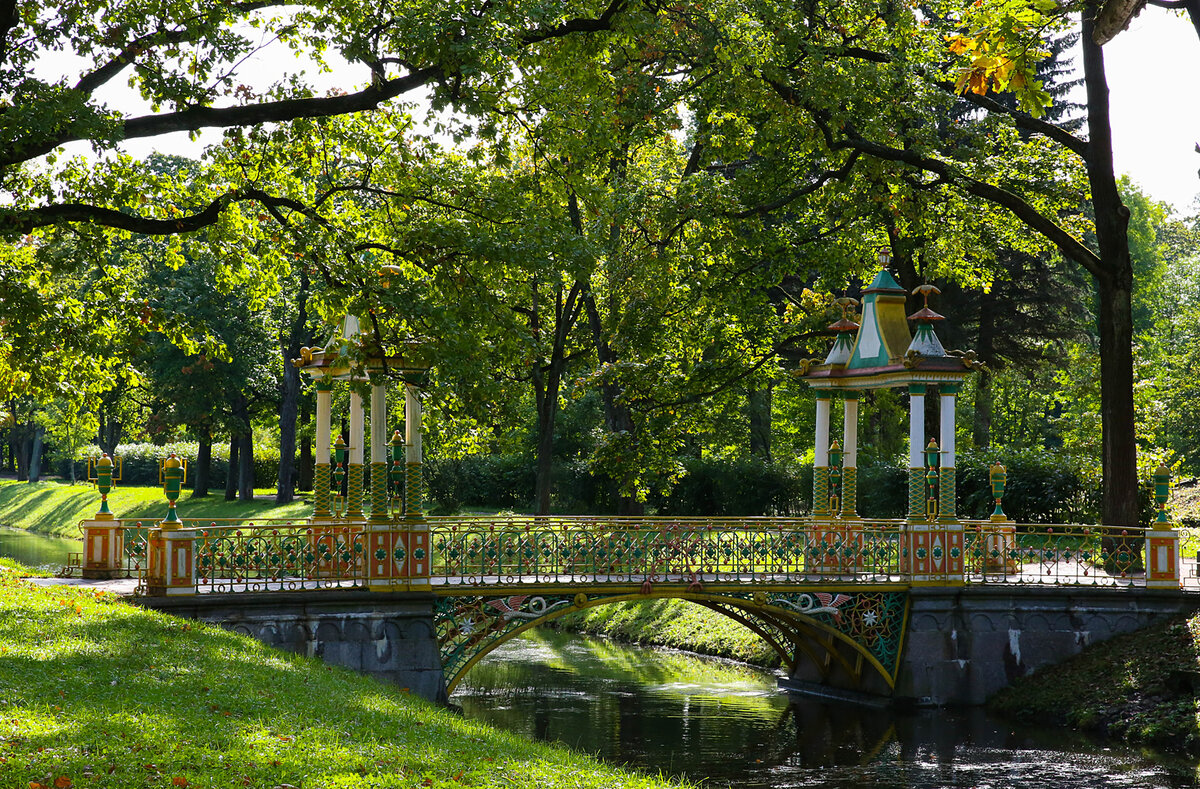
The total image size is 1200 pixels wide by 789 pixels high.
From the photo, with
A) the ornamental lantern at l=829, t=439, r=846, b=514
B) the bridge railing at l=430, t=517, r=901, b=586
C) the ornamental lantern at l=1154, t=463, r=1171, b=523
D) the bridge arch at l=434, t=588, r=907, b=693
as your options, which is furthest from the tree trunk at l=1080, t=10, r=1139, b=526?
the bridge arch at l=434, t=588, r=907, b=693

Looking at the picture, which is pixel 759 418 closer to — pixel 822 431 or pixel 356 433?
pixel 822 431

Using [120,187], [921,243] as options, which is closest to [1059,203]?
[921,243]

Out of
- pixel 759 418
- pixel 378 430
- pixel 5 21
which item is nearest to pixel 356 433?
pixel 378 430

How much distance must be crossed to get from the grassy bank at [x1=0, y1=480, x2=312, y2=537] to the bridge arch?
2150 centimetres

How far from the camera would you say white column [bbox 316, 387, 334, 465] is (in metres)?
18.3

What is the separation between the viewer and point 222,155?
1648 centimetres

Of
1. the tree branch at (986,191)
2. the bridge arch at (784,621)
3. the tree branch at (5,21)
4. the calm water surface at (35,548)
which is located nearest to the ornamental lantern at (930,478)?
the bridge arch at (784,621)

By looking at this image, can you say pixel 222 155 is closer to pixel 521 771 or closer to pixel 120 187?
pixel 120 187

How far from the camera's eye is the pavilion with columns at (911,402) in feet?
60.6

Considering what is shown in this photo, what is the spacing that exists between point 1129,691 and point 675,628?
11.1 meters

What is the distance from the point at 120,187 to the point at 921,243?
50.4 ft

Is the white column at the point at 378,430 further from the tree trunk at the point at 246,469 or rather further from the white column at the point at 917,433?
the tree trunk at the point at 246,469

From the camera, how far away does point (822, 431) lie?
2112 cm

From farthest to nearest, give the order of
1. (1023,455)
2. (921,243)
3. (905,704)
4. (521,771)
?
(1023,455), (921,243), (905,704), (521,771)
